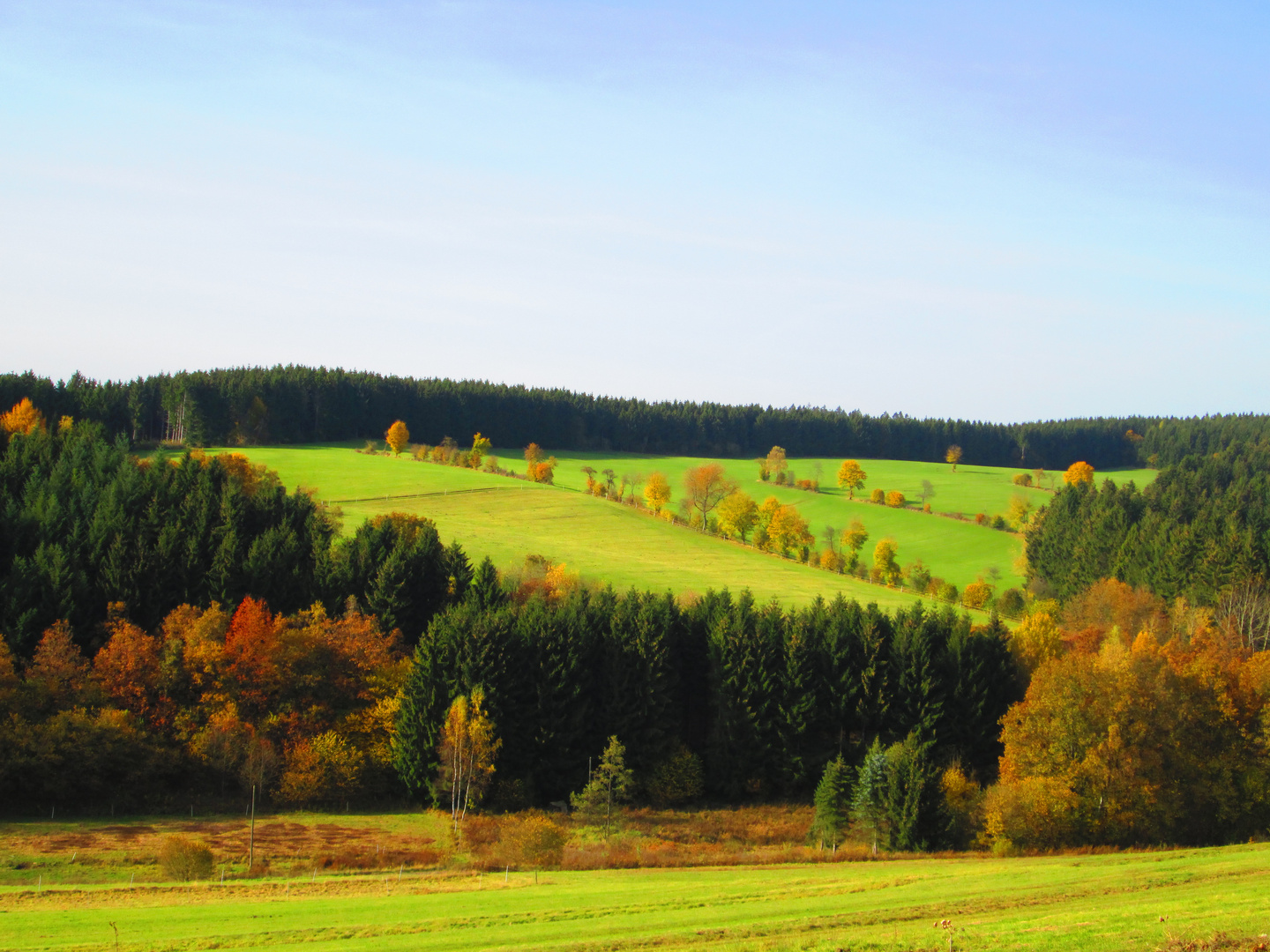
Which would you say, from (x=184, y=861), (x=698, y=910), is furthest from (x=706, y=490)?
(x=698, y=910)

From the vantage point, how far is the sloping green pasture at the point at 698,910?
23.0 m

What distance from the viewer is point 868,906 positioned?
1085 inches

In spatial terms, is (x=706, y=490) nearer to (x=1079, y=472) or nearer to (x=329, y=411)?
(x=329, y=411)

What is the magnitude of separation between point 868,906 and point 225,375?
15727 centimetres

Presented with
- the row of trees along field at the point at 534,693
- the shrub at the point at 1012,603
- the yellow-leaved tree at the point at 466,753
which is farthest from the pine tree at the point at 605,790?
the shrub at the point at 1012,603

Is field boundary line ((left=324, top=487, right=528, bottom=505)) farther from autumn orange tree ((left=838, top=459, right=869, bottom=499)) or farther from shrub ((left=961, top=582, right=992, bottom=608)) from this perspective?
shrub ((left=961, top=582, right=992, bottom=608))

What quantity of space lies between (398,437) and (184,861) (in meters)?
125

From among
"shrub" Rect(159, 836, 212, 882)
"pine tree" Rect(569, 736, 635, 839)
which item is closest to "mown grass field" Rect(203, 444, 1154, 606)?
"pine tree" Rect(569, 736, 635, 839)

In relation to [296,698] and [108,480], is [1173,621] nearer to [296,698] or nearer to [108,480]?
[296,698]

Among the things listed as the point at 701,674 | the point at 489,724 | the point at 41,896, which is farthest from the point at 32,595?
the point at 701,674

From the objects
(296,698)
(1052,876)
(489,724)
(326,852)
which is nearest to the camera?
(1052,876)

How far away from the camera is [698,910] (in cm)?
2794

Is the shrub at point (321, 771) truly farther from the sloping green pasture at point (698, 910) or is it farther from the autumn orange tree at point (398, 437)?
the autumn orange tree at point (398, 437)

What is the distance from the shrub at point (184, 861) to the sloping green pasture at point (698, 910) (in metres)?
4.39
